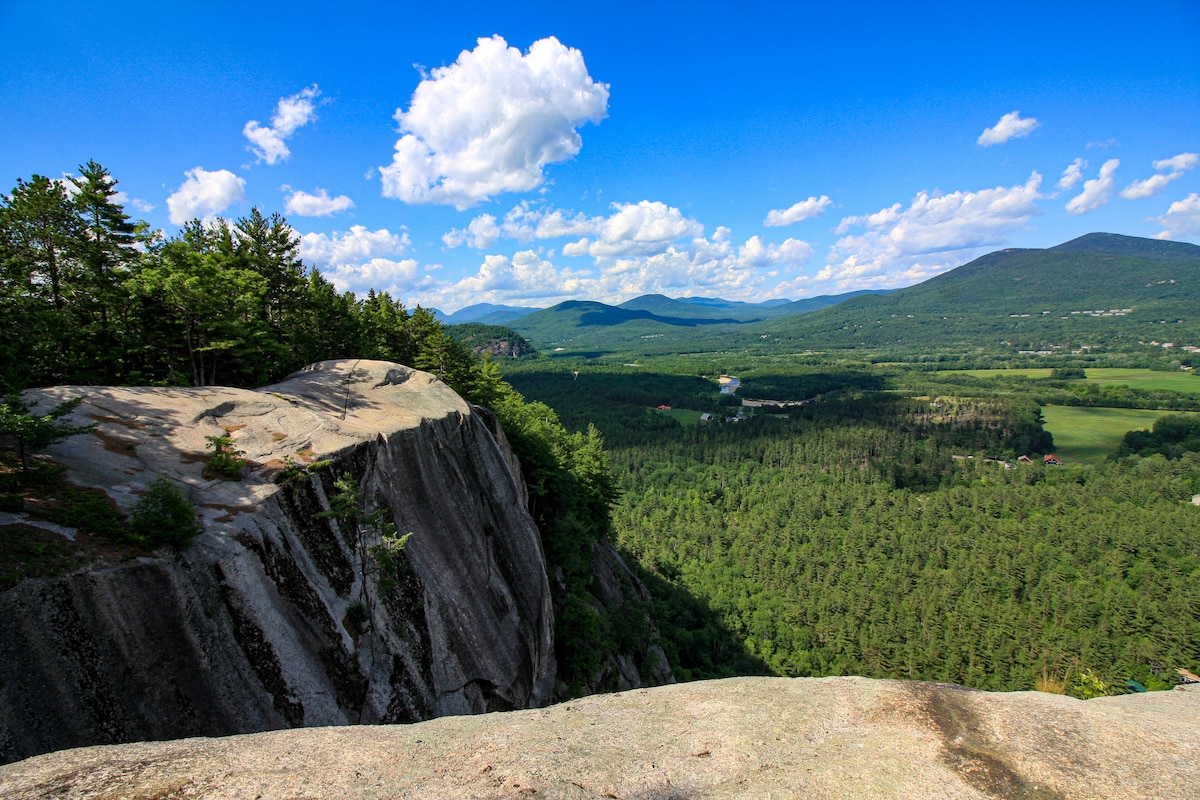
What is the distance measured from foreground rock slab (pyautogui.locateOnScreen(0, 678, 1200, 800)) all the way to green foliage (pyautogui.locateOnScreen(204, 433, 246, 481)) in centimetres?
668

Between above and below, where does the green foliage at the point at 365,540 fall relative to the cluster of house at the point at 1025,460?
above

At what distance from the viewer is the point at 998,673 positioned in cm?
5112

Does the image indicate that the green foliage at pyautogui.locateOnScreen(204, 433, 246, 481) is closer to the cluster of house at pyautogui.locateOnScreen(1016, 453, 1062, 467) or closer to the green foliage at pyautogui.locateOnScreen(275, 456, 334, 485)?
the green foliage at pyautogui.locateOnScreen(275, 456, 334, 485)

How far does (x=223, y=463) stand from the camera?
39.2 ft

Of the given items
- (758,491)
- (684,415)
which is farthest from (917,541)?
(684,415)

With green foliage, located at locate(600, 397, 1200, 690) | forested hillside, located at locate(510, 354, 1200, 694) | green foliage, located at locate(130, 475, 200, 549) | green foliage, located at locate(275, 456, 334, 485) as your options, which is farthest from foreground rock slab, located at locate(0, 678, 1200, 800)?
green foliage, located at locate(600, 397, 1200, 690)

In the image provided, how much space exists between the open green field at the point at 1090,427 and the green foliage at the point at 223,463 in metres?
158

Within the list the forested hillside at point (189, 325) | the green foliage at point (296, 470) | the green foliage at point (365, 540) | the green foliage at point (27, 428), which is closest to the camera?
the green foliage at point (27, 428)

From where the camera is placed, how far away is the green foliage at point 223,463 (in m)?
11.9

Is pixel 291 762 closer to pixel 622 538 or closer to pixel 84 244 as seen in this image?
pixel 84 244

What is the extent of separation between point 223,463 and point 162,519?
283 cm

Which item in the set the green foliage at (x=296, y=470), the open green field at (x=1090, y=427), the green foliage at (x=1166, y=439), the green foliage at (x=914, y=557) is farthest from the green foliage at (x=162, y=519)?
the green foliage at (x=1166, y=439)

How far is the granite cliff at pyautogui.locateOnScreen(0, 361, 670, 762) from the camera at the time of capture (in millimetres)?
8062

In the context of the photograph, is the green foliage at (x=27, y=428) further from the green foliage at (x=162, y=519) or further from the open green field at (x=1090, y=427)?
the open green field at (x=1090, y=427)
